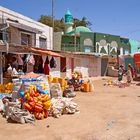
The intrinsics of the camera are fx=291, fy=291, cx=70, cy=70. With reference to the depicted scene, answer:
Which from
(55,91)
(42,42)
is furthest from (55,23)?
(55,91)

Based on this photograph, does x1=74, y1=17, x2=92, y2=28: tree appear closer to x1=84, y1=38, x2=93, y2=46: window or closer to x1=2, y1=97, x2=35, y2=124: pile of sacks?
x1=84, y1=38, x2=93, y2=46: window

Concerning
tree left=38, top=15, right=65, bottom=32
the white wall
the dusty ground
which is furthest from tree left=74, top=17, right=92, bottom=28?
the dusty ground

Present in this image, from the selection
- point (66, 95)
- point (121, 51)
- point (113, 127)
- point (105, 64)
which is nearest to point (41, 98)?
point (113, 127)

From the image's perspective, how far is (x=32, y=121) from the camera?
345 inches

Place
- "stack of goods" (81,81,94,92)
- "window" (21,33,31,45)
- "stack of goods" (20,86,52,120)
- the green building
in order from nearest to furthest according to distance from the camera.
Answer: "stack of goods" (20,86,52,120) < "stack of goods" (81,81,94,92) < "window" (21,33,31,45) < the green building

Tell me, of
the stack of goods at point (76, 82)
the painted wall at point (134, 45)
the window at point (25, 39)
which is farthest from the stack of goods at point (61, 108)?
the painted wall at point (134, 45)

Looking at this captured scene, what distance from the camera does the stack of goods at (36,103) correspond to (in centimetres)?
932

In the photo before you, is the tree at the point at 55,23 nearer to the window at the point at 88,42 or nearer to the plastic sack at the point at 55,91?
the window at the point at 88,42

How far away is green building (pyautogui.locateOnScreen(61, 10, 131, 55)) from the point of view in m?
37.6

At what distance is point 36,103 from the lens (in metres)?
9.45

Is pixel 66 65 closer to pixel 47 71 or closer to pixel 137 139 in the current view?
pixel 47 71

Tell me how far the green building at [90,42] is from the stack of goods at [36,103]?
26574mm

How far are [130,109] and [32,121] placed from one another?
166 inches

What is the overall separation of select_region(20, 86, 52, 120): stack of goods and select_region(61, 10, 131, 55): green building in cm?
2657
